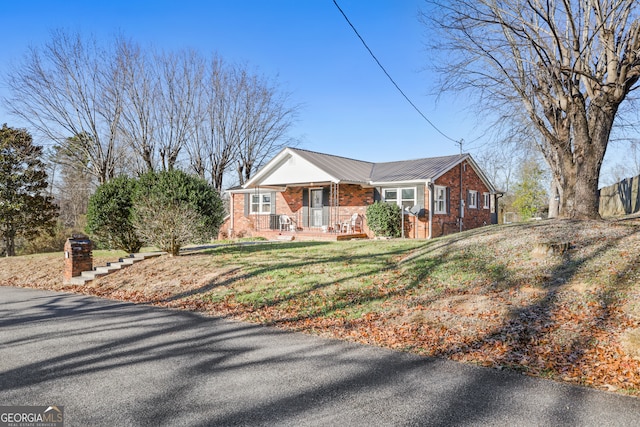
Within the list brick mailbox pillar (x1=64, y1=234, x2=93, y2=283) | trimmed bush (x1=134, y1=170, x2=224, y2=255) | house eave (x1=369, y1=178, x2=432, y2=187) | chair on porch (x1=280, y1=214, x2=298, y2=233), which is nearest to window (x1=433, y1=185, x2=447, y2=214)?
house eave (x1=369, y1=178, x2=432, y2=187)

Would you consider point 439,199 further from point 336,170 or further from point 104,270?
point 104,270

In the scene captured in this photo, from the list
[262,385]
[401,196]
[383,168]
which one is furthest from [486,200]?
[262,385]

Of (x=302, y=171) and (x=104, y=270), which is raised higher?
(x=302, y=171)

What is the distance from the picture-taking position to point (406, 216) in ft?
62.6

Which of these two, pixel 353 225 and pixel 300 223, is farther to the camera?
pixel 300 223

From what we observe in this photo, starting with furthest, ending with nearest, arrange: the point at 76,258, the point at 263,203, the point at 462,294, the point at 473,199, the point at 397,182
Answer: the point at 263,203 < the point at 473,199 < the point at 397,182 < the point at 76,258 < the point at 462,294

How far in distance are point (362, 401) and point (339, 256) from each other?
7653mm

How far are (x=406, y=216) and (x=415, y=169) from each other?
318 cm

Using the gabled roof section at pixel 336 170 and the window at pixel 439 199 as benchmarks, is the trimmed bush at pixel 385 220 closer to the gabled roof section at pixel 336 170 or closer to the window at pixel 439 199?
the gabled roof section at pixel 336 170

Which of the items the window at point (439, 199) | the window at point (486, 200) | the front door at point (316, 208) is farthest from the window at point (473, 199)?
the front door at point (316, 208)

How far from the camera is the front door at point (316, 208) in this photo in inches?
869

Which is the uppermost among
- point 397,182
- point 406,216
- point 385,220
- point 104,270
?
point 397,182

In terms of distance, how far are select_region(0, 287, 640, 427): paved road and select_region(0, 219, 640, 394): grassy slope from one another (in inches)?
24.2

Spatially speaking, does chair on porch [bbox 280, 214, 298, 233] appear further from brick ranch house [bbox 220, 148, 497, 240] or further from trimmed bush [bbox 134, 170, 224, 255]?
trimmed bush [bbox 134, 170, 224, 255]
